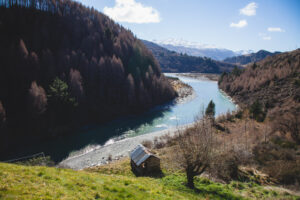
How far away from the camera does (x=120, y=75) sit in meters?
63.2

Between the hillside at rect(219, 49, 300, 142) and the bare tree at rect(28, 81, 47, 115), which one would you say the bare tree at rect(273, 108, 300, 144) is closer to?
the hillside at rect(219, 49, 300, 142)

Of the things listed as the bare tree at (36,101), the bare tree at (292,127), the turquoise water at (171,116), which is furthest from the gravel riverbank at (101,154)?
the bare tree at (292,127)

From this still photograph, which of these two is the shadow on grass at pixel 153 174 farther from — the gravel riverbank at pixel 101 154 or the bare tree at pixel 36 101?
the bare tree at pixel 36 101

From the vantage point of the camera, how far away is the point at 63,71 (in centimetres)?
→ 5266

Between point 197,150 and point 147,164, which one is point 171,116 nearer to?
point 147,164

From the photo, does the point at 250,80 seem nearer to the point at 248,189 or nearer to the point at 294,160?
the point at 294,160

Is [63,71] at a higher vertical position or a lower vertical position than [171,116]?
higher

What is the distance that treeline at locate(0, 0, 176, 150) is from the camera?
38.5m

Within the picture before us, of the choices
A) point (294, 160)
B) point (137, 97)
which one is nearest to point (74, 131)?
point (137, 97)

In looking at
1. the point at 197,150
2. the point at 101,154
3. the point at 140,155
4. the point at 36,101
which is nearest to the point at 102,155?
the point at 101,154

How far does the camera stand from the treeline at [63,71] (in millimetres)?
38469

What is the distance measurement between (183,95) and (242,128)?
4664 cm

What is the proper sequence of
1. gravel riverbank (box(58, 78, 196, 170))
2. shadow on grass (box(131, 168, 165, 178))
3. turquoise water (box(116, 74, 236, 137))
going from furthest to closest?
turquoise water (box(116, 74, 236, 137))
gravel riverbank (box(58, 78, 196, 170))
shadow on grass (box(131, 168, 165, 178))

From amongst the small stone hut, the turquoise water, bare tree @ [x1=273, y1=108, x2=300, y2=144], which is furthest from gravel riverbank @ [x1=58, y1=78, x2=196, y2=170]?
bare tree @ [x1=273, y1=108, x2=300, y2=144]
